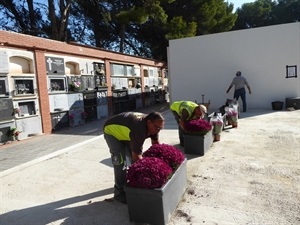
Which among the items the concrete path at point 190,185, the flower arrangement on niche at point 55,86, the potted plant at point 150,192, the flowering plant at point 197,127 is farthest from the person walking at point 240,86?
the potted plant at point 150,192

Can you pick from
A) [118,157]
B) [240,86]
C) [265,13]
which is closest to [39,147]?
[118,157]

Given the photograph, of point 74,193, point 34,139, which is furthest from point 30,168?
point 34,139

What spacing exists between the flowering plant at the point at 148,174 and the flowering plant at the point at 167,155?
279 millimetres

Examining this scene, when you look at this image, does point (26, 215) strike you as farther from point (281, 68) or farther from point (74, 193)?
point (281, 68)

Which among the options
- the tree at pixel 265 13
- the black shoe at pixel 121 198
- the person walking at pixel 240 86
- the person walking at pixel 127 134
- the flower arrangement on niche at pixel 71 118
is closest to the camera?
the person walking at pixel 127 134

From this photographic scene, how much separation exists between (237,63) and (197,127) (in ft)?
22.4

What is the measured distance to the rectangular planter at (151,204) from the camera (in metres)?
2.43

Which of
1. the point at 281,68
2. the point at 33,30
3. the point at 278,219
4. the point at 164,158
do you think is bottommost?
the point at 278,219

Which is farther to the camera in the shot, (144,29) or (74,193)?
(144,29)

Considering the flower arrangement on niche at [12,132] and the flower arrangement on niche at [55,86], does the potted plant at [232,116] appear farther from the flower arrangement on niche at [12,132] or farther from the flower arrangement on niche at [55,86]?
the flower arrangement on niche at [12,132]

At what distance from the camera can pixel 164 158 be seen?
293 centimetres

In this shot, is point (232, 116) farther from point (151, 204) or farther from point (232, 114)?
point (151, 204)

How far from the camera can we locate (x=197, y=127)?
4715mm

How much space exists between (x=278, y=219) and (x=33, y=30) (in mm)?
16240
